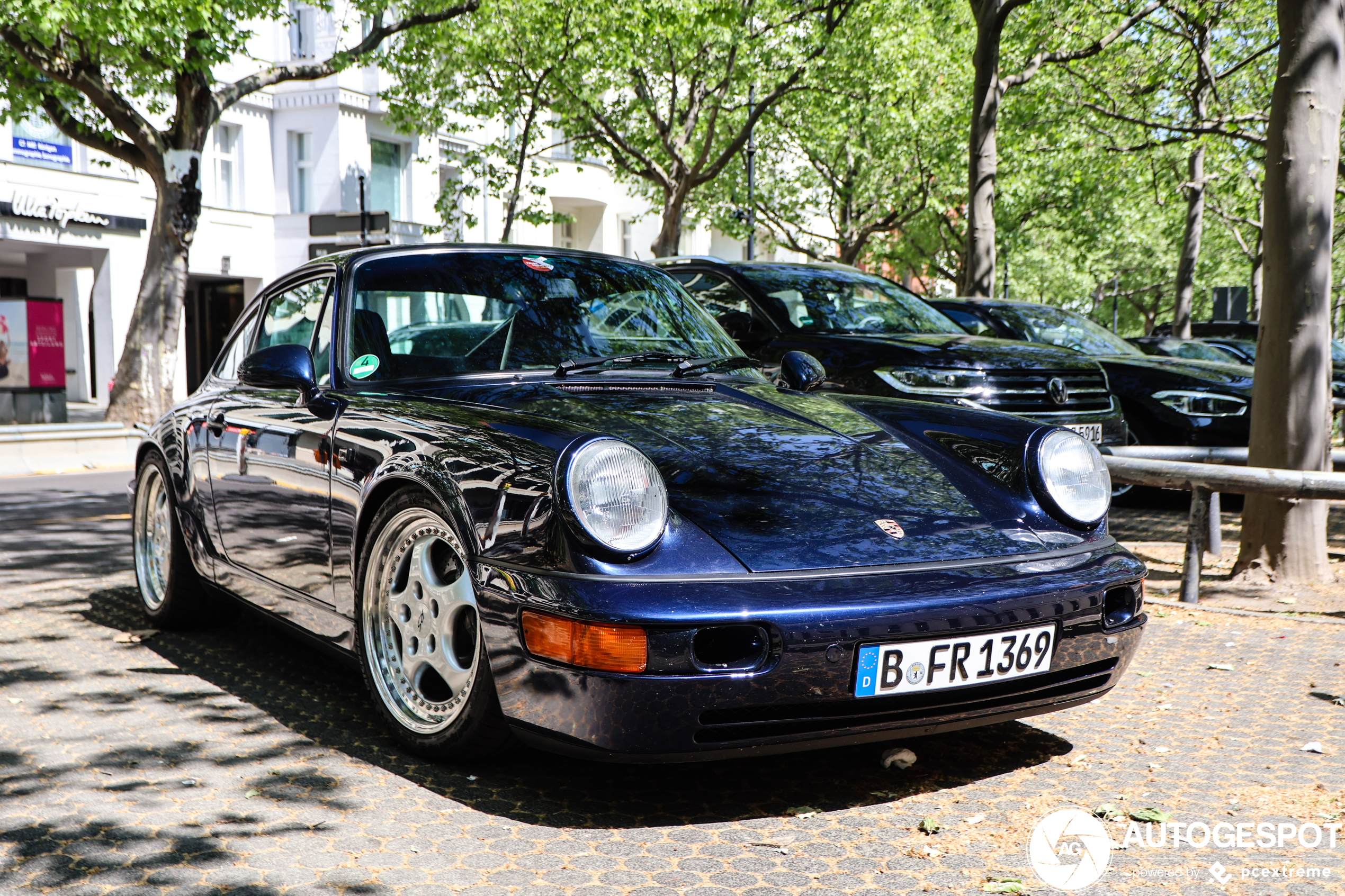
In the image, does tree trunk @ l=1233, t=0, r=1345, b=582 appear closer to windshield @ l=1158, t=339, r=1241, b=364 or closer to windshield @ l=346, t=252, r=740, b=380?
windshield @ l=346, t=252, r=740, b=380

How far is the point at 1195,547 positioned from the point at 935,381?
224cm

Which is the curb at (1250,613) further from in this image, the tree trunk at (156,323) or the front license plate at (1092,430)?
the tree trunk at (156,323)

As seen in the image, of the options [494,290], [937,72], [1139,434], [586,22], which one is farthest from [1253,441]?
[937,72]

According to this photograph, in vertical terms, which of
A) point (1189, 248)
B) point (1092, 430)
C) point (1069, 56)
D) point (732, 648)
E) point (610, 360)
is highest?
point (1069, 56)

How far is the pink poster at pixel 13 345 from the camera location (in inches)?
603

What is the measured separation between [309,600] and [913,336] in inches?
212

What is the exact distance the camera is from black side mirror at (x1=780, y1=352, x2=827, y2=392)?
4547 millimetres

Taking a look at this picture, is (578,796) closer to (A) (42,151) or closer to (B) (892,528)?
(B) (892,528)

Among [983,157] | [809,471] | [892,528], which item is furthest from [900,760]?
[983,157]

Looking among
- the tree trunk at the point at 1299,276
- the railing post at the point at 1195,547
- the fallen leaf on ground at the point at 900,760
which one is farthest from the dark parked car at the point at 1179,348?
the fallen leaf on ground at the point at 900,760

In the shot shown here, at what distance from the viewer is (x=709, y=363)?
428 centimetres

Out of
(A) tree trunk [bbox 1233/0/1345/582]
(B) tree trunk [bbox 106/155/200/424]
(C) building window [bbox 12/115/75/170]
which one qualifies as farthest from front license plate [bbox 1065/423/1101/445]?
(C) building window [bbox 12/115/75/170]

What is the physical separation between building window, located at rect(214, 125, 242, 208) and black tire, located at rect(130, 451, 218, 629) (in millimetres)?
24490

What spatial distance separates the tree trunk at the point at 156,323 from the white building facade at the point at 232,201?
6442mm
